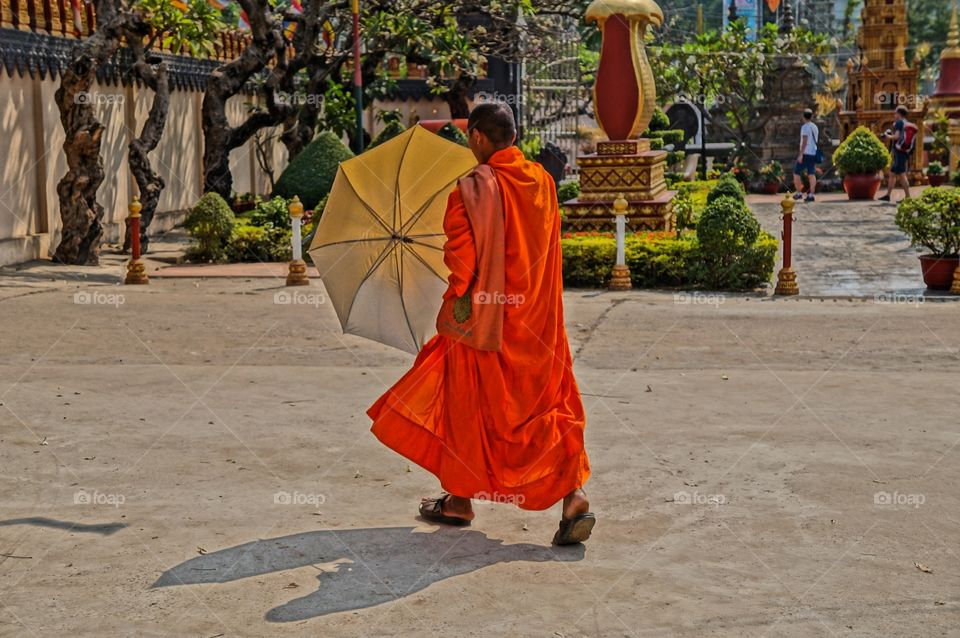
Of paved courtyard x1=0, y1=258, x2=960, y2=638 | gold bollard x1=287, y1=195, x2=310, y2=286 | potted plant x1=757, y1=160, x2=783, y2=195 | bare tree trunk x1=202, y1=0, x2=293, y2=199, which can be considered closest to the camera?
paved courtyard x1=0, y1=258, x2=960, y2=638

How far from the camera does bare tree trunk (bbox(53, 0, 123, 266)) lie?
1460 centimetres

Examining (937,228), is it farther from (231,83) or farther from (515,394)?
(231,83)

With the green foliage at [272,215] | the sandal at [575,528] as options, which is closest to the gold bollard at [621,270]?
the green foliage at [272,215]

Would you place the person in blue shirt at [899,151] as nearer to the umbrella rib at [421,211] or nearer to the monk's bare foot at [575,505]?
the umbrella rib at [421,211]

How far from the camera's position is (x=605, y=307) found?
1191 cm

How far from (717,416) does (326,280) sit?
2.77m

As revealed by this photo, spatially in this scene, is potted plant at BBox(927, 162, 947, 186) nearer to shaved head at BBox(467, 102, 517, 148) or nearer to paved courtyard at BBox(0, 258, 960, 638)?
paved courtyard at BBox(0, 258, 960, 638)

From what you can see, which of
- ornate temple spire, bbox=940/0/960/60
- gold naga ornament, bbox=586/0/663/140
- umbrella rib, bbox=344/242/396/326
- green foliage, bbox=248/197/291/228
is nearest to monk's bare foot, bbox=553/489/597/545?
umbrella rib, bbox=344/242/396/326

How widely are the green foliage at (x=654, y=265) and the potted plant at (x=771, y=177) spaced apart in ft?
48.9

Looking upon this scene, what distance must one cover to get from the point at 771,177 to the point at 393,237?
23.4 meters

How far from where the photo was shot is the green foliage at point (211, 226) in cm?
1541

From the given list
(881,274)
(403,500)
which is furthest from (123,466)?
(881,274)

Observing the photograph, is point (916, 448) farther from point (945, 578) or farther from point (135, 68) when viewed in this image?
point (135, 68)

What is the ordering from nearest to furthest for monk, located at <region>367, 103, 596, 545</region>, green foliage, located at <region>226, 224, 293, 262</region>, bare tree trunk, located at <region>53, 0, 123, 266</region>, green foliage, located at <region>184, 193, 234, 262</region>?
1. monk, located at <region>367, 103, 596, 545</region>
2. bare tree trunk, located at <region>53, 0, 123, 266</region>
3. green foliage, located at <region>184, 193, 234, 262</region>
4. green foliage, located at <region>226, 224, 293, 262</region>
